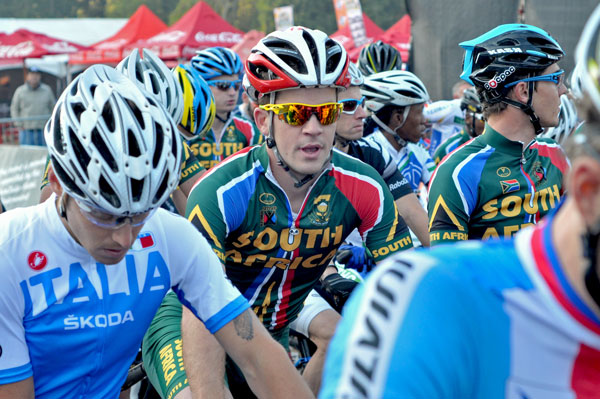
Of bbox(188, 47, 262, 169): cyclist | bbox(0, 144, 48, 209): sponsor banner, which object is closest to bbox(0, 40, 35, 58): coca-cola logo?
bbox(0, 144, 48, 209): sponsor banner

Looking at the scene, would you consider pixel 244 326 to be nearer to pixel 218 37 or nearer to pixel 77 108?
pixel 77 108

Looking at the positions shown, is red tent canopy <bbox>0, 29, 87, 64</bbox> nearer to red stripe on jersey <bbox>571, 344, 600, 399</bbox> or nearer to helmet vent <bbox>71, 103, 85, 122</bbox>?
helmet vent <bbox>71, 103, 85, 122</bbox>

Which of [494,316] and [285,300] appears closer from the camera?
[494,316]

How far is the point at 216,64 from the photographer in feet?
32.9

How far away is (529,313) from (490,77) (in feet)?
11.5

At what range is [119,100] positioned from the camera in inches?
120

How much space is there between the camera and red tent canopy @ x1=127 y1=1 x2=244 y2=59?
25.8m

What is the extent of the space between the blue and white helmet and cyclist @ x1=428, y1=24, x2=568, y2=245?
543 cm

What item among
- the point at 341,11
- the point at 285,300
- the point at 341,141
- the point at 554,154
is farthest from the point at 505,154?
the point at 341,11

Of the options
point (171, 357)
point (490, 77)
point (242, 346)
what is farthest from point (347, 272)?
point (242, 346)

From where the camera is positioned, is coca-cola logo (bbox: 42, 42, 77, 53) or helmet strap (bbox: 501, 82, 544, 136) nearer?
helmet strap (bbox: 501, 82, 544, 136)

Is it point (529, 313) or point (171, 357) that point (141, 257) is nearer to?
point (171, 357)

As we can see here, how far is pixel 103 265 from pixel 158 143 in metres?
0.54

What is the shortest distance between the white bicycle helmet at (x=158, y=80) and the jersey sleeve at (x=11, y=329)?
11.5 ft
